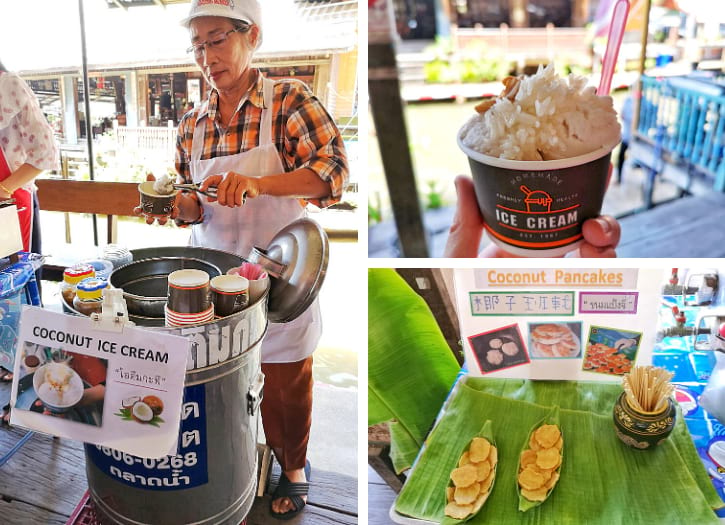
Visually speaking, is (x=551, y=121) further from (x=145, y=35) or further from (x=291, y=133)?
(x=145, y=35)

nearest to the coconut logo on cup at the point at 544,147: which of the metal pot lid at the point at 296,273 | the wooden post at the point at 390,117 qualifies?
the wooden post at the point at 390,117

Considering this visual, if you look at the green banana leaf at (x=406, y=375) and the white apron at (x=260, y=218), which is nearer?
the white apron at (x=260, y=218)

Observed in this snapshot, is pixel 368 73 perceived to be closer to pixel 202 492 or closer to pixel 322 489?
pixel 202 492

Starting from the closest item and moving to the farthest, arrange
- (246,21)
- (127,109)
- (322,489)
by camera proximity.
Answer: (246,21) → (322,489) → (127,109)

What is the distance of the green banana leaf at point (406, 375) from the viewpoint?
5.45 feet

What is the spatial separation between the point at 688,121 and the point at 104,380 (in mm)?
1159

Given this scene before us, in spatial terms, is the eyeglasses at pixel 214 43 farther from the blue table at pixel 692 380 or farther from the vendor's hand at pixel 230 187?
the blue table at pixel 692 380

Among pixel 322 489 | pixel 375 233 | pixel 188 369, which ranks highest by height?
pixel 375 233

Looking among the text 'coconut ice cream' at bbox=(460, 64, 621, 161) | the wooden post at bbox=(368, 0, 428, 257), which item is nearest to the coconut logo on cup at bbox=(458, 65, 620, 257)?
the text 'coconut ice cream' at bbox=(460, 64, 621, 161)

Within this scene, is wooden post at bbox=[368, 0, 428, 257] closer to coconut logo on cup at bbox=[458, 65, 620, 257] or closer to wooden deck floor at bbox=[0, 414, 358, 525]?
coconut logo on cup at bbox=[458, 65, 620, 257]

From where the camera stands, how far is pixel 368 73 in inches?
43.9

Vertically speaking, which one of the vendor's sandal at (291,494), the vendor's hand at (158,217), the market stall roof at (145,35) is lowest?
the vendor's sandal at (291,494)

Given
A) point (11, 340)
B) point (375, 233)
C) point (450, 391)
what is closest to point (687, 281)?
point (450, 391)

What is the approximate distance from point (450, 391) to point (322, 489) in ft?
1.77
